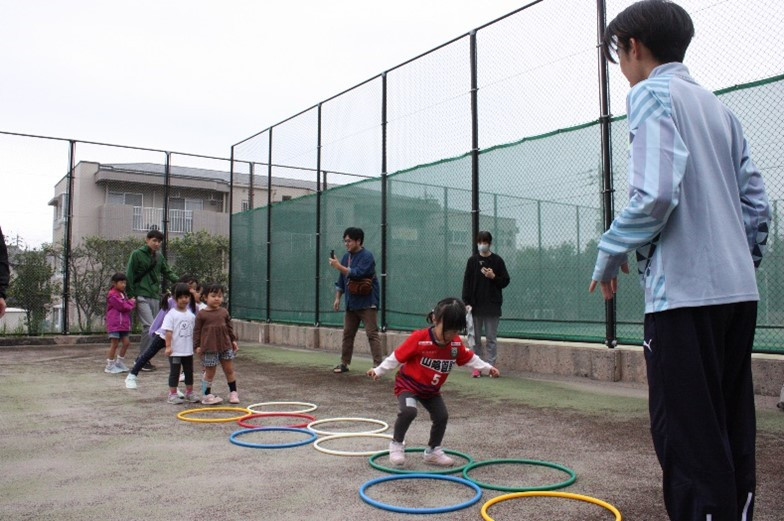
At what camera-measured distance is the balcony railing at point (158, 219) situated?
1984cm

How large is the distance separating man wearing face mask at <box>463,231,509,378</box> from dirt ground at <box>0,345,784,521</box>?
77 cm

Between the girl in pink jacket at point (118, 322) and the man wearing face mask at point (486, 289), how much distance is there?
4.51 m

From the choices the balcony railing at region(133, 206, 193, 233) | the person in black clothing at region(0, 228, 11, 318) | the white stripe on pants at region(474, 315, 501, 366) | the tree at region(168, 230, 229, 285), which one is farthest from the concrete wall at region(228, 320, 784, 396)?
the balcony railing at region(133, 206, 193, 233)

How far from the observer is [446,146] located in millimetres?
9078

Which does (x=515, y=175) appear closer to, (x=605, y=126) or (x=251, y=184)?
(x=605, y=126)

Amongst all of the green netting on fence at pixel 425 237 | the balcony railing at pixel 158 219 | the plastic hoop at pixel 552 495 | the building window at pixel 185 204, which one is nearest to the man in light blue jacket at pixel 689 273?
the plastic hoop at pixel 552 495

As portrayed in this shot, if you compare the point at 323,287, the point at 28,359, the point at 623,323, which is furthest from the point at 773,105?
the point at 28,359

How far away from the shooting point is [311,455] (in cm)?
407

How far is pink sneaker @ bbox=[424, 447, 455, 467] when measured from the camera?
384 centimetres

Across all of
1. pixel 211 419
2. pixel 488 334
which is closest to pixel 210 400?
pixel 211 419

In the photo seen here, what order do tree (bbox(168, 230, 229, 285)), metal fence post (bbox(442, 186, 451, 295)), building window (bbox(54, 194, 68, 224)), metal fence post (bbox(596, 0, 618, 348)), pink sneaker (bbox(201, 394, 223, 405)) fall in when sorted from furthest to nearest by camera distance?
1. tree (bbox(168, 230, 229, 285))
2. building window (bbox(54, 194, 68, 224))
3. metal fence post (bbox(442, 186, 451, 295))
4. metal fence post (bbox(596, 0, 618, 348))
5. pink sneaker (bbox(201, 394, 223, 405))

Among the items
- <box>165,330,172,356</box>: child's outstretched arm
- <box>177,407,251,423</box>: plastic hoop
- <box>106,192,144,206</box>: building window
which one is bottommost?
<box>177,407,251,423</box>: plastic hoop

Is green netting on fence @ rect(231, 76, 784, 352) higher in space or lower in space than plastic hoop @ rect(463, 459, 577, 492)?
higher

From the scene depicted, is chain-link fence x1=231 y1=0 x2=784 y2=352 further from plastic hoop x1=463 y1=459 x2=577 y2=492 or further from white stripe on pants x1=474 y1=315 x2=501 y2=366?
plastic hoop x1=463 y1=459 x2=577 y2=492
